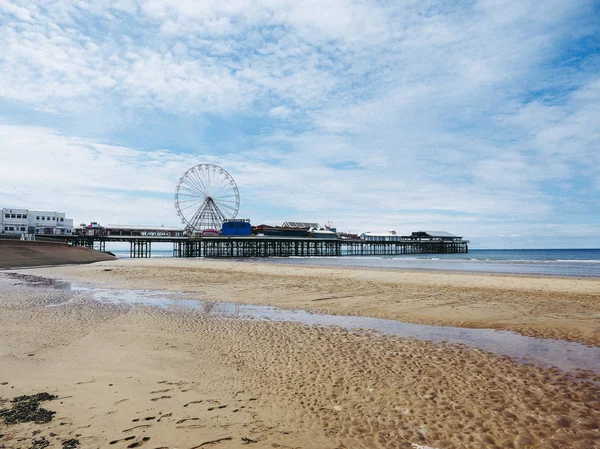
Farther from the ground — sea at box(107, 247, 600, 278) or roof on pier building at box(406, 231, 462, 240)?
roof on pier building at box(406, 231, 462, 240)

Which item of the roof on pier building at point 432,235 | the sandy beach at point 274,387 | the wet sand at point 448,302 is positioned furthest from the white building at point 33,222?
the roof on pier building at point 432,235

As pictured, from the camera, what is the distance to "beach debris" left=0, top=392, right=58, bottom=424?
13.2 ft

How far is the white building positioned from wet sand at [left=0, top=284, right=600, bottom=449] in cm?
7578

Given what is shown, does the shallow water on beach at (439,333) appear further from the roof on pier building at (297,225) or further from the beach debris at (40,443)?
the roof on pier building at (297,225)

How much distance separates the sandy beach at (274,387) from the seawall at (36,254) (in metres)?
29.4

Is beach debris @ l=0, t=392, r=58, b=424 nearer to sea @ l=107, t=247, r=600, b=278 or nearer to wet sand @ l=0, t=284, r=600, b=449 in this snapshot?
wet sand @ l=0, t=284, r=600, b=449

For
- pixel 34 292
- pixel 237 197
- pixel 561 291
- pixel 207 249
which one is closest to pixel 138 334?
pixel 34 292

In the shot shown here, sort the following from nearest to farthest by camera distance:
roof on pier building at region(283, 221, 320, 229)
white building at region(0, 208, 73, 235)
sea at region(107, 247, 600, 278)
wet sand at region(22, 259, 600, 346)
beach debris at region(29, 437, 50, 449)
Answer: beach debris at region(29, 437, 50, 449), wet sand at region(22, 259, 600, 346), sea at region(107, 247, 600, 278), white building at region(0, 208, 73, 235), roof on pier building at region(283, 221, 320, 229)

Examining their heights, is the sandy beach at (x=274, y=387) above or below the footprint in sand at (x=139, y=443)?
below

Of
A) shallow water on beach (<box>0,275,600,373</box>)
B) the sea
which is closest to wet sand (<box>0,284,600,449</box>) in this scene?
shallow water on beach (<box>0,275,600,373</box>)

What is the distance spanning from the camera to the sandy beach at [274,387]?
389cm

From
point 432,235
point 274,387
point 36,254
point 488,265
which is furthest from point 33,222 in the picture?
point 432,235

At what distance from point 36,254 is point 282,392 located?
4154cm

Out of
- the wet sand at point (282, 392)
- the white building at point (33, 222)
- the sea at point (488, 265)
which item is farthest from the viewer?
the white building at point (33, 222)
